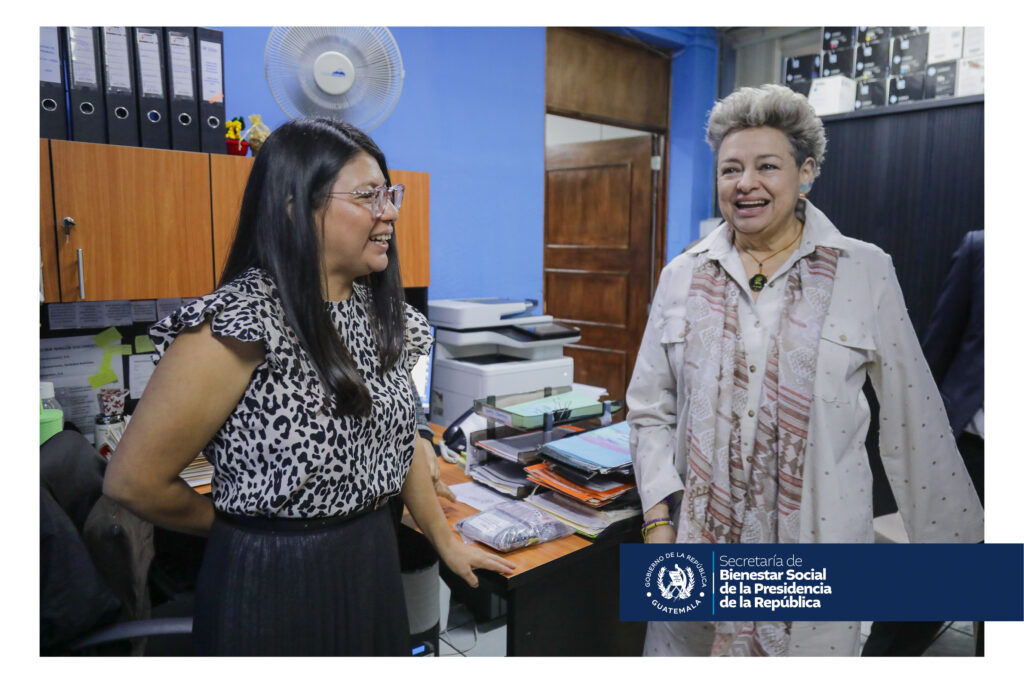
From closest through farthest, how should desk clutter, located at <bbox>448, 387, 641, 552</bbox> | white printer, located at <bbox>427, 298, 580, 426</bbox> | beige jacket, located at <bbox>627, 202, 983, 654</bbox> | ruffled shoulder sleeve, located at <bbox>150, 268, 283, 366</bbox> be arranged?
ruffled shoulder sleeve, located at <bbox>150, 268, 283, 366</bbox> → beige jacket, located at <bbox>627, 202, 983, 654</bbox> → desk clutter, located at <bbox>448, 387, 641, 552</bbox> → white printer, located at <bbox>427, 298, 580, 426</bbox>

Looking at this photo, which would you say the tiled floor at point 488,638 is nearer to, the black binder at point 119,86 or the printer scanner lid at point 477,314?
the printer scanner lid at point 477,314

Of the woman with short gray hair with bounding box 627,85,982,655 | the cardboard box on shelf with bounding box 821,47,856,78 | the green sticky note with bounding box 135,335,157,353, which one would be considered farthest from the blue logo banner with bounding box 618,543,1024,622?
the cardboard box on shelf with bounding box 821,47,856,78

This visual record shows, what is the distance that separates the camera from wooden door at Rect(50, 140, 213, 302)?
1519 mm

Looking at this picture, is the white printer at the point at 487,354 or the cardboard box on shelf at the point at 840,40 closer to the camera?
the white printer at the point at 487,354

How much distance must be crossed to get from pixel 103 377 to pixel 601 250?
2.43 m

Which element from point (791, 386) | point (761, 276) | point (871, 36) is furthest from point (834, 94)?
point (791, 386)

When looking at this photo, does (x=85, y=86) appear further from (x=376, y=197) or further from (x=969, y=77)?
(x=969, y=77)

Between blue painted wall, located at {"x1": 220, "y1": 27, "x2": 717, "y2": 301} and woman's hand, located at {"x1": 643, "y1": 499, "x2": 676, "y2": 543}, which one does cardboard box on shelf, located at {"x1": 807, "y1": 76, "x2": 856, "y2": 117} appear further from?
woman's hand, located at {"x1": 643, "y1": 499, "x2": 676, "y2": 543}

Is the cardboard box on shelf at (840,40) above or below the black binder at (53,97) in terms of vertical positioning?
above

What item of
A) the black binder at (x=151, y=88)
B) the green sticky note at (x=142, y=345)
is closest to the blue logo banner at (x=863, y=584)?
the black binder at (x=151, y=88)

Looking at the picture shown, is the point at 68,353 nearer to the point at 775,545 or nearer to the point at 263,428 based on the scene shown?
the point at 263,428

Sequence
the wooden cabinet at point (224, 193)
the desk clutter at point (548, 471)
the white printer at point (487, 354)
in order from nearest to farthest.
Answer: the desk clutter at point (548, 471) < the wooden cabinet at point (224, 193) < the white printer at point (487, 354)

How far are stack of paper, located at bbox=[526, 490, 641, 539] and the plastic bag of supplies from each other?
27mm

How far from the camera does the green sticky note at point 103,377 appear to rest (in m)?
1.94
